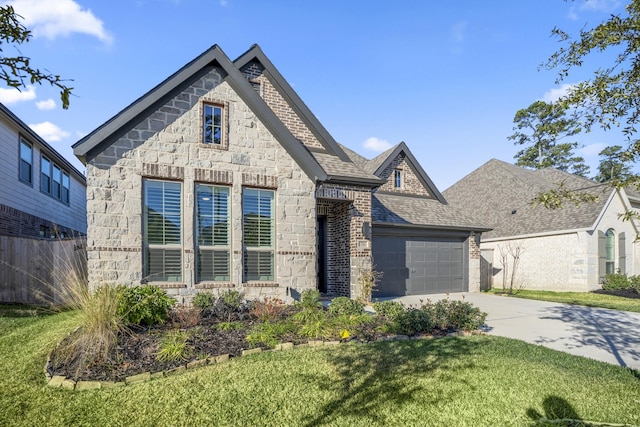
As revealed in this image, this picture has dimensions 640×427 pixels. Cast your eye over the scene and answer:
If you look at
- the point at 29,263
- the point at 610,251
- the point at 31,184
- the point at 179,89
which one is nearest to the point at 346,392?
the point at 179,89

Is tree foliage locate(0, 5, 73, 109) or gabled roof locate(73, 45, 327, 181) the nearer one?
tree foliage locate(0, 5, 73, 109)

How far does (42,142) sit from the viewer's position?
15023mm

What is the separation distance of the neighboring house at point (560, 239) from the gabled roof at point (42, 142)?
2015 centimetres

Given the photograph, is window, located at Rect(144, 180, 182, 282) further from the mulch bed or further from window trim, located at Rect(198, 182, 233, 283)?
the mulch bed

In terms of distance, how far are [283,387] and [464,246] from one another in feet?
44.1

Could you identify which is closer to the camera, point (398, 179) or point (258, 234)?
point (258, 234)

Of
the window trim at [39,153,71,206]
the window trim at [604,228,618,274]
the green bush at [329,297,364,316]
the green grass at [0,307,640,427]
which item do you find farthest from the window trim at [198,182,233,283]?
the window trim at [604,228,618,274]

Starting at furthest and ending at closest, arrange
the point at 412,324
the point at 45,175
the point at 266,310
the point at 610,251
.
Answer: the point at 610,251 < the point at 45,175 < the point at 266,310 < the point at 412,324

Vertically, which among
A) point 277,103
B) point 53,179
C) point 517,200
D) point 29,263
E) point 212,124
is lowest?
point 29,263

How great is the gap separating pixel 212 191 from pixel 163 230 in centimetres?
148

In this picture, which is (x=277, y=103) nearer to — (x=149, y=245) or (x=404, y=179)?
(x=149, y=245)

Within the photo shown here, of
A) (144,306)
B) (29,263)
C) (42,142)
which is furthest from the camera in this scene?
(42,142)

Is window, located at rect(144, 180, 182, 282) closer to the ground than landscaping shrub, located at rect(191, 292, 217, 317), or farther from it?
farther from it

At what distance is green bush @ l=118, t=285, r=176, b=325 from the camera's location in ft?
21.0
